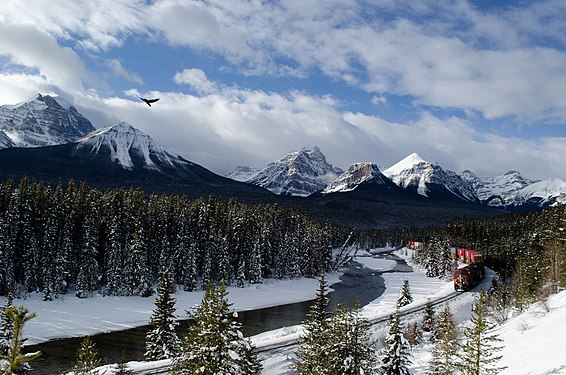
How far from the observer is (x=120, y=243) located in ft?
238

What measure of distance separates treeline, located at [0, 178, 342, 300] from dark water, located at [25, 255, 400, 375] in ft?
53.6

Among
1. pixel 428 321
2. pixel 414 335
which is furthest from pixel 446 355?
pixel 428 321

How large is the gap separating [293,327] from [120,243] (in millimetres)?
37347

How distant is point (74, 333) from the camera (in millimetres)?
50281

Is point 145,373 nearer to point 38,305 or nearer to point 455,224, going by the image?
point 38,305

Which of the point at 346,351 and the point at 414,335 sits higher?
the point at 346,351

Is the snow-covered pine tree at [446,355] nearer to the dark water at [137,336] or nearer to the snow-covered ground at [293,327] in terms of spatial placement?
the snow-covered ground at [293,327]

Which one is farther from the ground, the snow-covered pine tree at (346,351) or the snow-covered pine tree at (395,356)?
the snow-covered pine tree at (346,351)

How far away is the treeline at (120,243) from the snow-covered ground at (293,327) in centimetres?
376

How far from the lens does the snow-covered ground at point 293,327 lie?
25.8 metres

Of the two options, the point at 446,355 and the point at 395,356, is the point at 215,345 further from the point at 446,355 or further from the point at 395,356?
the point at 395,356

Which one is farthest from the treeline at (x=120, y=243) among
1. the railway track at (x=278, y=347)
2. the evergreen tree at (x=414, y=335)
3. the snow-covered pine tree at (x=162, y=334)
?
the evergreen tree at (x=414, y=335)

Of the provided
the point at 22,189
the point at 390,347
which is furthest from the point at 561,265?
the point at 22,189

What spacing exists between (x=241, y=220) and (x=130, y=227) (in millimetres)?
23973
